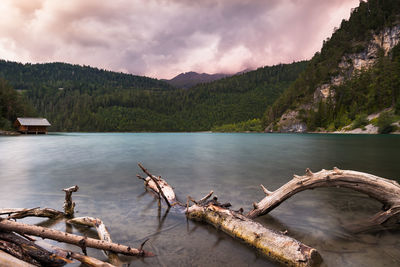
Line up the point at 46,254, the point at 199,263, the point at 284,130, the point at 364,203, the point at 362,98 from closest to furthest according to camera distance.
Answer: the point at 46,254
the point at 199,263
the point at 364,203
the point at 362,98
the point at 284,130

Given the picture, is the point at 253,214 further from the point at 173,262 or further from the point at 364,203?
the point at 364,203

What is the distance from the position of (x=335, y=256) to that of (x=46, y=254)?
651 cm

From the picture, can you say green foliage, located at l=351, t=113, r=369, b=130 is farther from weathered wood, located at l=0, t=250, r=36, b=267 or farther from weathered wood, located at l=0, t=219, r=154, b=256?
weathered wood, located at l=0, t=250, r=36, b=267

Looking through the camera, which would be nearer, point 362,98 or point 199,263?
point 199,263

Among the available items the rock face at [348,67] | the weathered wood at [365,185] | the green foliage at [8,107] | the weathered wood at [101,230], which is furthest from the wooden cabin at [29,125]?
the rock face at [348,67]

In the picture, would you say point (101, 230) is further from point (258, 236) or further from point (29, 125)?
point (29, 125)

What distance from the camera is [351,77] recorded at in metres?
133

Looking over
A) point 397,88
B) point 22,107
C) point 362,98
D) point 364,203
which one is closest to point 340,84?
point 362,98

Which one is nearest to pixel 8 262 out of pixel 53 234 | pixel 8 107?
pixel 53 234

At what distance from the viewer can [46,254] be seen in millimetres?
4336

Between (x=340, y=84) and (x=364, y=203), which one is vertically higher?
(x=340, y=84)

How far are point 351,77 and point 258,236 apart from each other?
160858mm

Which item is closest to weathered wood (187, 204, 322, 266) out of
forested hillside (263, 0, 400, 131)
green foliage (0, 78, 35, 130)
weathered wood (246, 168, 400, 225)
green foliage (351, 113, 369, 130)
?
weathered wood (246, 168, 400, 225)

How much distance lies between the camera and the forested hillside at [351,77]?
10706 cm
